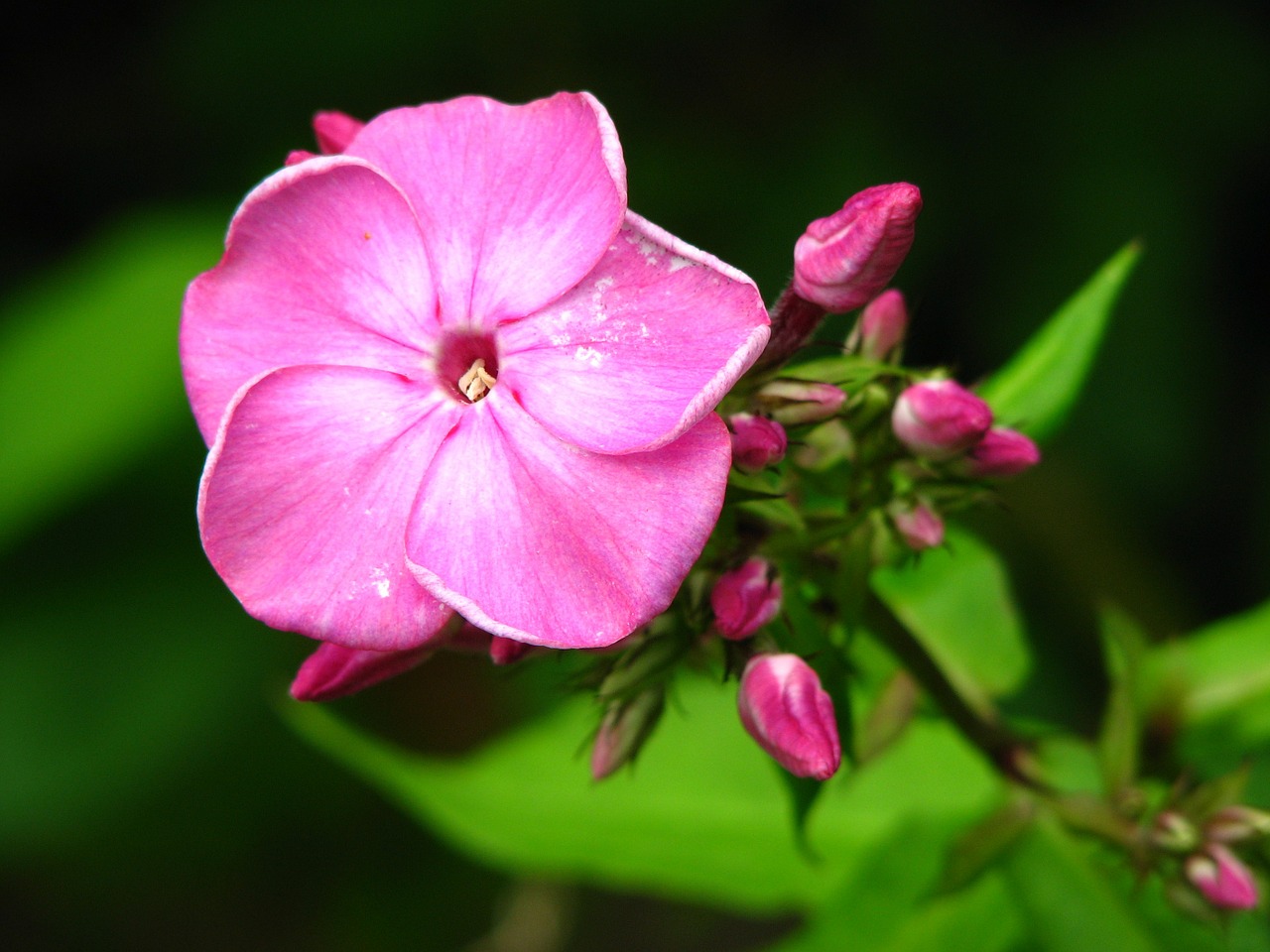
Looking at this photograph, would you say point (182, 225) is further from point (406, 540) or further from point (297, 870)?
point (406, 540)

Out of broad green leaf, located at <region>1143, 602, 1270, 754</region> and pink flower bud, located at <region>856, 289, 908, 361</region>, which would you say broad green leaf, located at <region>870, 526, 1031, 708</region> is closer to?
broad green leaf, located at <region>1143, 602, 1270, 754</region>

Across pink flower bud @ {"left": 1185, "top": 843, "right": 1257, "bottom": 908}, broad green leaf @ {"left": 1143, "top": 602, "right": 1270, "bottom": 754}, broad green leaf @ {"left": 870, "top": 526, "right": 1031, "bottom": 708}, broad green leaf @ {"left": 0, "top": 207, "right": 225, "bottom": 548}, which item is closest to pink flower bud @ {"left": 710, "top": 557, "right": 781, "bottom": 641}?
broad green leaf @ {"left": 870, "top": 526, "right": 1031, "bottom": 708}

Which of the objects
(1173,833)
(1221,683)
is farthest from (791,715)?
(1221,683)

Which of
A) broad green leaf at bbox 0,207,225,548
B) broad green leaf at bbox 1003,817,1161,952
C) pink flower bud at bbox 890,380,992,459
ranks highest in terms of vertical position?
pink flower bud at bbox 890,380,992,459

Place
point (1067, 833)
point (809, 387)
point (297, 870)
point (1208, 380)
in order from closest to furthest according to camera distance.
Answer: point (809, 387) < point (1067, 833) < point (1208, 380) < point (297, 870)

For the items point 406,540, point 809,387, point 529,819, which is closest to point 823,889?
point 529,819

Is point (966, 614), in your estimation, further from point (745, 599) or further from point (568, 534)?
point (568, 534)
